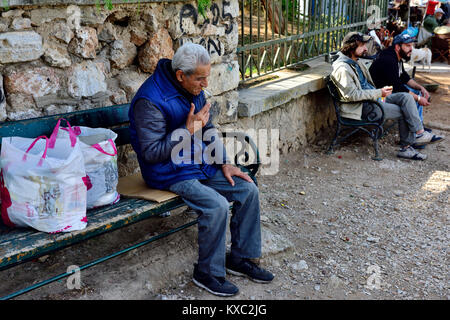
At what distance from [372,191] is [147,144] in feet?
8.46

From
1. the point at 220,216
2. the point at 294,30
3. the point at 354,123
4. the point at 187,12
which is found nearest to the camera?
the point at 220,216

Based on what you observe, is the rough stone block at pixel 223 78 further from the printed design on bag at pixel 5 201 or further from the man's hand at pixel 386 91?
the printed design on bag at pixel 5 201

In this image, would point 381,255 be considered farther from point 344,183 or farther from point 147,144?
point 147,144

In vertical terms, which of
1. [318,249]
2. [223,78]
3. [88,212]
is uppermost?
[223,78]

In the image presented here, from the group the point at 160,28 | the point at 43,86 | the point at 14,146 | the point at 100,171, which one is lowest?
the point at 100,171

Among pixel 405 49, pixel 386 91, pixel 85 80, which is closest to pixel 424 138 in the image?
pixel 386 91

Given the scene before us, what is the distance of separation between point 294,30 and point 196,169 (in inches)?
150

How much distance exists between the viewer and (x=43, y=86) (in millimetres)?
2883

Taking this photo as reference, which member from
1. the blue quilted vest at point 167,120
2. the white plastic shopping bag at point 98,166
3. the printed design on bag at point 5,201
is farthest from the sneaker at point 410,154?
the printed design on bag at point 5,201

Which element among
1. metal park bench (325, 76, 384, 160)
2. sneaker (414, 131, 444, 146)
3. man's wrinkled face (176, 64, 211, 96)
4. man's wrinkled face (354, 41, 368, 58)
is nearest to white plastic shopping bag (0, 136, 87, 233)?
man's wrinkled face (176, 64, 211, 96)

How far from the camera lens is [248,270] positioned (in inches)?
115

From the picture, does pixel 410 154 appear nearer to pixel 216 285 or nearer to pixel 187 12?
pixel 187 12

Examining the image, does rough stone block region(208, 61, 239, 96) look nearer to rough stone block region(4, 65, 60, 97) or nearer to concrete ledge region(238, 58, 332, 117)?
concrete ledge region(238, 58, 332, 117)

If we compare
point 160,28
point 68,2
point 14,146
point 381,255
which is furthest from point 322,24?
point 14,146
